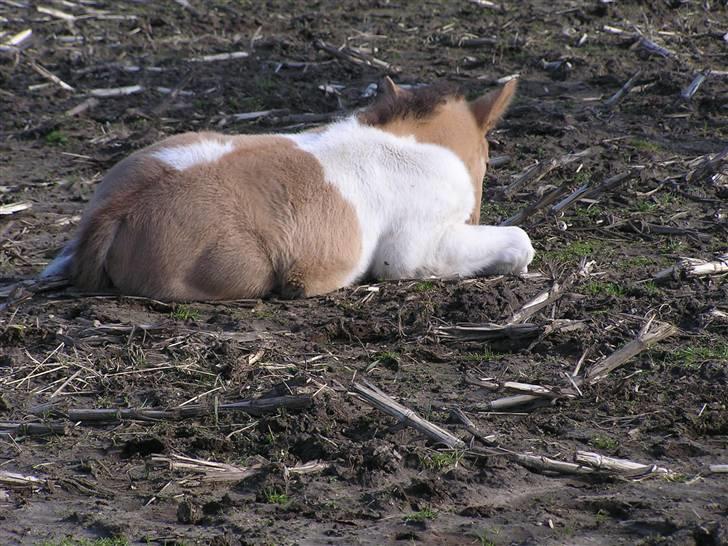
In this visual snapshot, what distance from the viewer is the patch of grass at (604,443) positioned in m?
4.89

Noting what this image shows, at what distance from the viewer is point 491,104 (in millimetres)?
7582

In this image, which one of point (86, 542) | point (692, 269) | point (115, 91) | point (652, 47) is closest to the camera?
point (86, 542)

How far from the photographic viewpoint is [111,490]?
459 cm

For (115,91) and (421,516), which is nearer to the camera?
(421,516)

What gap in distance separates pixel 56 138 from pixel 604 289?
5.42 meters

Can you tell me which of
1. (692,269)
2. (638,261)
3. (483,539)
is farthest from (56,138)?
(483,539)

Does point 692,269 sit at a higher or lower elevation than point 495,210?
A: higher

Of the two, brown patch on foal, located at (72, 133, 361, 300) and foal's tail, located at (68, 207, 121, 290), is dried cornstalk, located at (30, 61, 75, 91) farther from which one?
foal's tail, located at (68, 207, 121, 290)

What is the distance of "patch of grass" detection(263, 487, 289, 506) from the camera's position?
4.46 meters

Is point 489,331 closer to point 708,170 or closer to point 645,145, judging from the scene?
point 708,170

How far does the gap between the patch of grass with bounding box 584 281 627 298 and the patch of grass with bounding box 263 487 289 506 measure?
112 inches

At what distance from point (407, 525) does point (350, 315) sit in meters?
2.35

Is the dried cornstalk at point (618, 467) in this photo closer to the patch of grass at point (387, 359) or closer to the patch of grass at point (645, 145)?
the patch of grass at point (387, 359)

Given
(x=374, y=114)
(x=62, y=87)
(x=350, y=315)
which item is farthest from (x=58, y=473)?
(x=62, y=87)
